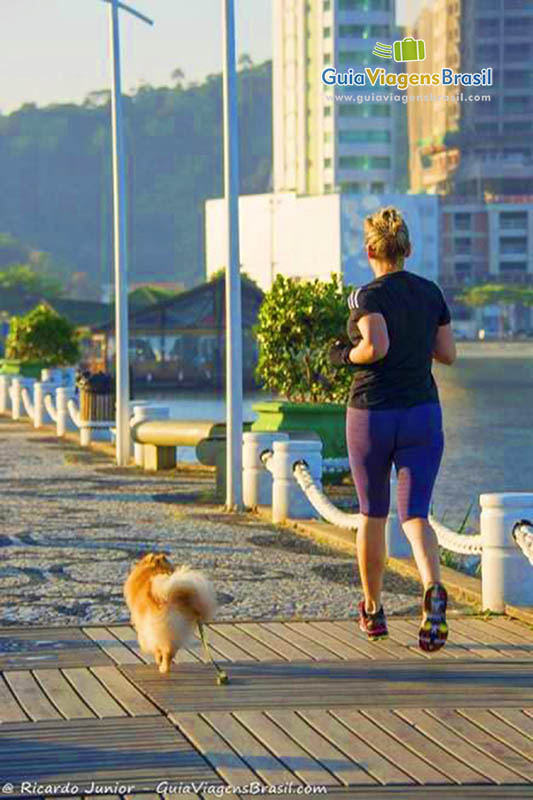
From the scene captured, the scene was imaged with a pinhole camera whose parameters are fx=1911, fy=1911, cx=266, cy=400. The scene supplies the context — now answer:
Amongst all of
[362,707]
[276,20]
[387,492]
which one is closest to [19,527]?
[387,492]

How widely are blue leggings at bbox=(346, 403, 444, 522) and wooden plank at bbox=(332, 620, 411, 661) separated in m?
0.59

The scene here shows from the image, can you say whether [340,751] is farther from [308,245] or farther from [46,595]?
[308,245]

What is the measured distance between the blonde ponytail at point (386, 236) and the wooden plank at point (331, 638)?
5.65 ft

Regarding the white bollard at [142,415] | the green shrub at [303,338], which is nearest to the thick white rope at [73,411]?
the white bollard at [142,415]

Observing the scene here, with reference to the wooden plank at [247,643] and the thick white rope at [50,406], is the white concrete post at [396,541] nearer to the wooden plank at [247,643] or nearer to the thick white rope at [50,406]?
the wooden plank at [247,643]

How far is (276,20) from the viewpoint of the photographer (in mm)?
195875

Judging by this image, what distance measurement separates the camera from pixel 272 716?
23.0 feet

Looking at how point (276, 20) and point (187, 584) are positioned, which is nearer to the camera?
point (187, 584)

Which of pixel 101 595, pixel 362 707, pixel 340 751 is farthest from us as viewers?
pixel 101 595

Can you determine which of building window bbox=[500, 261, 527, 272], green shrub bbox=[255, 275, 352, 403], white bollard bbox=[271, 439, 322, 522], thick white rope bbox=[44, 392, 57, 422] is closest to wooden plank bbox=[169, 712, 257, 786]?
white bollard bbox=[271, 439, 322, 522]

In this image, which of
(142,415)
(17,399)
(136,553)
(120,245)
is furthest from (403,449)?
(17,399)

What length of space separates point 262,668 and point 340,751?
1.54m

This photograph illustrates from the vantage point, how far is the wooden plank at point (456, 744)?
20.2 ft

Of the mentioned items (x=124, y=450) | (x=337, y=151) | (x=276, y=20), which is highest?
(x=276, y=20)
